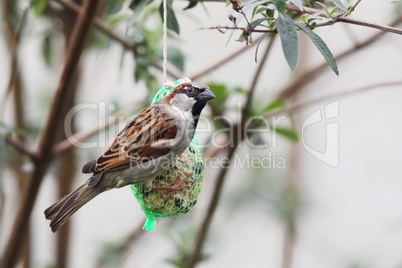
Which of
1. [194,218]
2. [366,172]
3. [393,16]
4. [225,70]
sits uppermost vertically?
[393,16]

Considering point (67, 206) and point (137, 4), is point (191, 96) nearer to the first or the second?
point (137, 4)

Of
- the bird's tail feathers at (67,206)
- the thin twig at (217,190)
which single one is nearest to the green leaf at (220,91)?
the thin twig at (217,190)

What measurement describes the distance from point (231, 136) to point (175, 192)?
51 cm

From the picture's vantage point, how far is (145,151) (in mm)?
2635

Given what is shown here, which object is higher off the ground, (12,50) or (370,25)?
(12,50)

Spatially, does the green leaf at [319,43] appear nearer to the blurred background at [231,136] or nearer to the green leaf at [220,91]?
the blurred background at [231,136]

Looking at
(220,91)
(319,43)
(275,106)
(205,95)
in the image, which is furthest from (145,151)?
(319,43)

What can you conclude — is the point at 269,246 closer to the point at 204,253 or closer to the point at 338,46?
the point at 338,46

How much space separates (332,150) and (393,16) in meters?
1.30

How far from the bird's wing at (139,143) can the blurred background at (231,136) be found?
1.50ft

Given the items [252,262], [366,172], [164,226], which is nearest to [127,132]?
[164,226]

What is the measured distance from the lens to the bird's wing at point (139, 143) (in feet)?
8.54

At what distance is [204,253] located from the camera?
3355 millimetres

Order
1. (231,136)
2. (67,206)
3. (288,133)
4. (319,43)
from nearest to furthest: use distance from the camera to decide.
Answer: (319,43) → (67,206) → (231,136) → (288,133)
